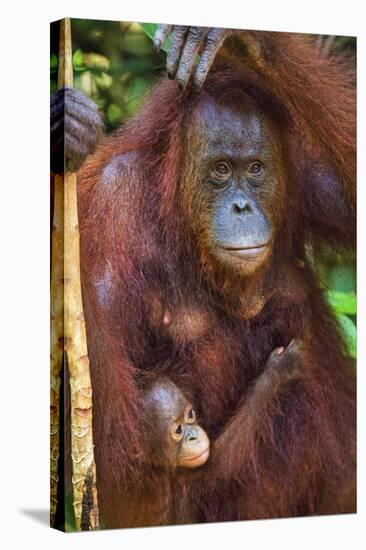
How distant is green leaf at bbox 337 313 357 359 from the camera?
7527mm

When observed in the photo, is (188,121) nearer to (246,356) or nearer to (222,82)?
(222,82)

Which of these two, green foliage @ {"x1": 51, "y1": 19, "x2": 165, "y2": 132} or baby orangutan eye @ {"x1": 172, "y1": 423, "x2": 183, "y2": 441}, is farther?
baby orangutan eye @ {"x1": 172, "y1": 423, "x2": 183, "y2": 441}

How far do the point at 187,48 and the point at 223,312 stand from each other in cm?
138

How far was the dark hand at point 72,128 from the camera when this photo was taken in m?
6.54

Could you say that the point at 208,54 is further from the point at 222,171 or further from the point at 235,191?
the point at 235,191

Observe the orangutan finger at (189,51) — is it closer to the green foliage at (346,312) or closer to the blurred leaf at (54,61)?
the blurred leaf at (54,61)

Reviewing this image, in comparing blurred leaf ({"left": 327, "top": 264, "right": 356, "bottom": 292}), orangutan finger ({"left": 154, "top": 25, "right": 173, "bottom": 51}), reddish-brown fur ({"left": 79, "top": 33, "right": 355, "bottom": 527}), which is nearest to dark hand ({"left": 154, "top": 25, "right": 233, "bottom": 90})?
orangutan finger ({"left": 154, "top": 25, "right": 173, "bottom": 51})

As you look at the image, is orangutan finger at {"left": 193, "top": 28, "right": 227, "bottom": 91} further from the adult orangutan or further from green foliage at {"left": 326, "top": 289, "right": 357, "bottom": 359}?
green foliage at {"left": 326, "top": 289, "right": 357, "bottom": 359}

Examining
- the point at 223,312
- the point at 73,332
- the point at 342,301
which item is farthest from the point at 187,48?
the point at 342,301

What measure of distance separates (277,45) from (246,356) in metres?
1.64

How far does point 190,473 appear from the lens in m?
6.96

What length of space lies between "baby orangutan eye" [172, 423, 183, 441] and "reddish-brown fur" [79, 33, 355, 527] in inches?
6.0

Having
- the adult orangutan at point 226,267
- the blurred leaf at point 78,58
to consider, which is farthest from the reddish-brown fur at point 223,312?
the blurred leaf at point 78,58

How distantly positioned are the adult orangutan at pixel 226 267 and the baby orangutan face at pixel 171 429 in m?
0.06
